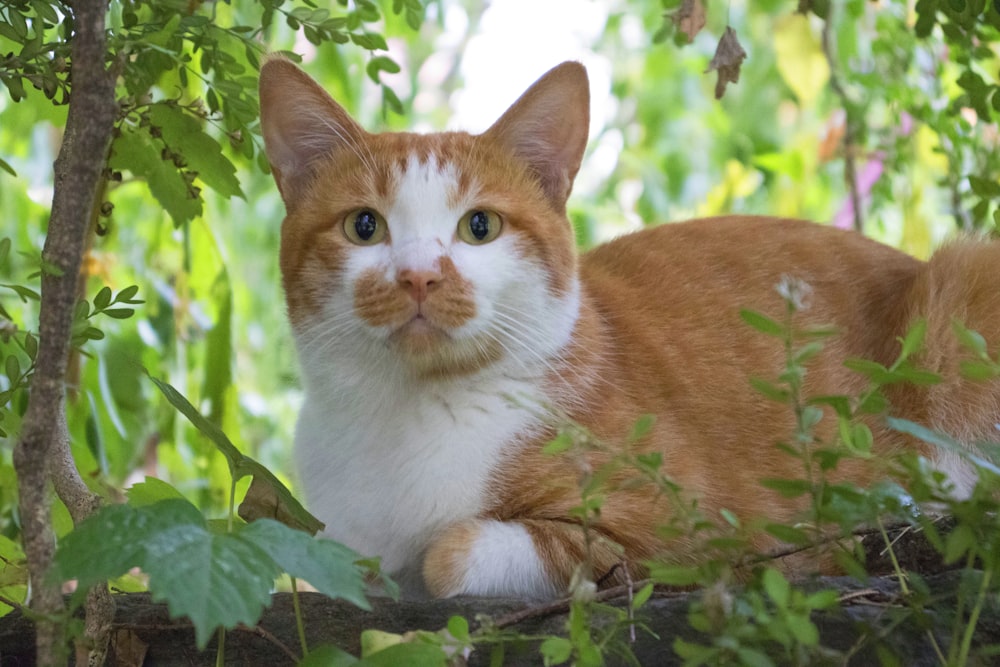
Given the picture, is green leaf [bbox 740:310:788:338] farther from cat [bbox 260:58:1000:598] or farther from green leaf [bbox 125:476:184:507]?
green leaf [bbox 125:476:184:507]

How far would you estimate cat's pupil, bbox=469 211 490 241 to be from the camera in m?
2.02

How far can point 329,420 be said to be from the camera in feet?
6.79

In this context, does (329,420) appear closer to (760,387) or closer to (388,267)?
(388,267)

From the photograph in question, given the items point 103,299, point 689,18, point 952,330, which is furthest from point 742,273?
point 103,299

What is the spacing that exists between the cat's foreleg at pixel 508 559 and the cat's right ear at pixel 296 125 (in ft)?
2.77

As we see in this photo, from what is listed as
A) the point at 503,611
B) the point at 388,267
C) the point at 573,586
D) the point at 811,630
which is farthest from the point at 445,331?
the point at 811,630

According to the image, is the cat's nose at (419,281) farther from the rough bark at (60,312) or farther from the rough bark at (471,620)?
the rough bark at (60,312)

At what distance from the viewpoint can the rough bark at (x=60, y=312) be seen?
1185mm

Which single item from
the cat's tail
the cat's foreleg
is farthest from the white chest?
the cat's tail

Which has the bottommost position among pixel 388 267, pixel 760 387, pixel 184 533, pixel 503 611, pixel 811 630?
pixel 503 611

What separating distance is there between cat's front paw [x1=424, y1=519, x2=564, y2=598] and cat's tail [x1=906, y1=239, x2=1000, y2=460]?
90 cm

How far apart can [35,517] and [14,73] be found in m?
0.74

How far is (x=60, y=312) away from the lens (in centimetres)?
120

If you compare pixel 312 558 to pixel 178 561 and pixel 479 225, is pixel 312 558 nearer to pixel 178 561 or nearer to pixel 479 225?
pixel 178 561
